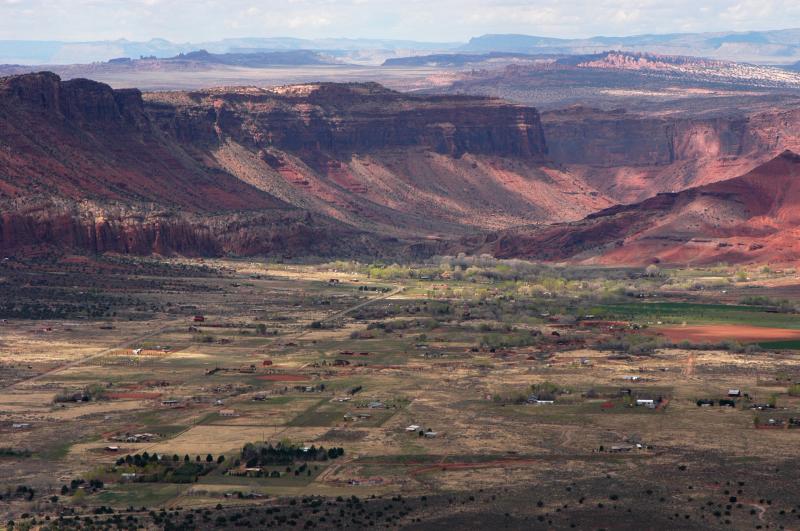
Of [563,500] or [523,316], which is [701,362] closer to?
[523,316]

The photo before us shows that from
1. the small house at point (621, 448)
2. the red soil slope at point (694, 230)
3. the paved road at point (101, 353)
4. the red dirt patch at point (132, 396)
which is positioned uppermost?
the small house at point (621, 448)

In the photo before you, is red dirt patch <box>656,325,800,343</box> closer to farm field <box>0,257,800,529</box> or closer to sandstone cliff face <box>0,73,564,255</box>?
farm field <box>0,257,800,529</box>

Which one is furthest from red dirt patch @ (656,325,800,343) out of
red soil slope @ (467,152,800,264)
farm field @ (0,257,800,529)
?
red soil slope @ (467,152,800,264)

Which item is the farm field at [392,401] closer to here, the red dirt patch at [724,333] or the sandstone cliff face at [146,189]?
the red dirt patch at [724,333]

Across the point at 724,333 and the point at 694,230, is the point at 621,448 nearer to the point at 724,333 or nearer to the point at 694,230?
the point at 724,333

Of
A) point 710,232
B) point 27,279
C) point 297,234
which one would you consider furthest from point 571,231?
point 27,279

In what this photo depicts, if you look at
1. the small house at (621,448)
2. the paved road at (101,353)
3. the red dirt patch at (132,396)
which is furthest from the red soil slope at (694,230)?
the small house at (621,448)
